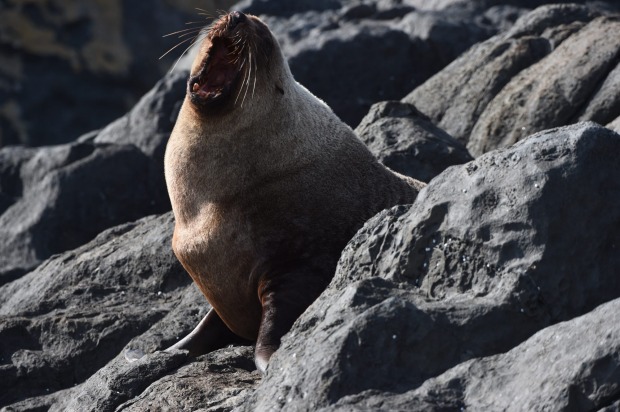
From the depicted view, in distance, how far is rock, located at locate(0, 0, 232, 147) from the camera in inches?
856

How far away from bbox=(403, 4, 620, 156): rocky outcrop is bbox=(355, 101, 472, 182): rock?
0.90 meters

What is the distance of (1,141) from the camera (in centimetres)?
2203

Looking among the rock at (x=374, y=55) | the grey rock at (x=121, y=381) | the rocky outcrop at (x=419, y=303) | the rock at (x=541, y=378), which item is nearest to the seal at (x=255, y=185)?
the rocky outcrop at (x=419, y=303)

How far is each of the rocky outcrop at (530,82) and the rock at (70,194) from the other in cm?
297

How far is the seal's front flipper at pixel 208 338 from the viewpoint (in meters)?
6.93

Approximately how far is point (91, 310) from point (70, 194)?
3.86 m

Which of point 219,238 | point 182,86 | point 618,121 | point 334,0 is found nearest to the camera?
point 219,238

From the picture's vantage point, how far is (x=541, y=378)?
419 cm

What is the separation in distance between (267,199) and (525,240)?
8.07 feet

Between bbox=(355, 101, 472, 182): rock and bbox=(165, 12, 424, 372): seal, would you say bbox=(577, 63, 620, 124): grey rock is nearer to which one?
bbox=(355, 101, 472, 182): rock

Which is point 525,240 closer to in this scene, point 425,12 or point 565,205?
point 565,205

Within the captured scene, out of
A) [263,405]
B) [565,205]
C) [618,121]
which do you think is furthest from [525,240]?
[618,121]

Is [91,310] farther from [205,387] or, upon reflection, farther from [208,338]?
[205,387]

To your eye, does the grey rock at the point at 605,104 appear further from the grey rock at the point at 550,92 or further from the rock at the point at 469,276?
the rock at the point at 469,276
